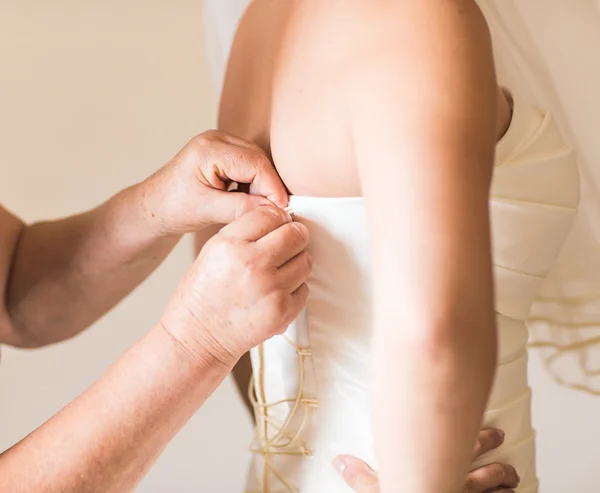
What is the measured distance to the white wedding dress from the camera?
0.50 meters

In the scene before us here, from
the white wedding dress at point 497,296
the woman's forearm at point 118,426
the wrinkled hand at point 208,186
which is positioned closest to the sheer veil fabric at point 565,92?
the white wedding dress at point 497,296

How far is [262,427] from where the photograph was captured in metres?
0.68

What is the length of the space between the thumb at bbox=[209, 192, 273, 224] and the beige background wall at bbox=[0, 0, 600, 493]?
0.73m

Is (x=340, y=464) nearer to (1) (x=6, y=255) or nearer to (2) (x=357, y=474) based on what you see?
(2) (x=357, y=474)

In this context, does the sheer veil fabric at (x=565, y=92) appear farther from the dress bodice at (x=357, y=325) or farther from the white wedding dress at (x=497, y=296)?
the dress bodice at (x=357, y=325)

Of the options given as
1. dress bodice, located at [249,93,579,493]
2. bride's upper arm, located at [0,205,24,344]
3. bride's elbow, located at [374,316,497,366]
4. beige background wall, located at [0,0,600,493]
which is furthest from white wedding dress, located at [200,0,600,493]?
beige background wall, located at [0,0,600,493]

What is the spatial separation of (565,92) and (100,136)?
86cm

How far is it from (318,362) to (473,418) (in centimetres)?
20

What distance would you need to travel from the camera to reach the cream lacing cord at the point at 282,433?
604 mm

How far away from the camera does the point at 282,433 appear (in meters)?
0.64

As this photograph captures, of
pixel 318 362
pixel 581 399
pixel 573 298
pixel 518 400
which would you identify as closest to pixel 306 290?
pixel 318 362

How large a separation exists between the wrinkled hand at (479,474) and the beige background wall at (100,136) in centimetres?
66

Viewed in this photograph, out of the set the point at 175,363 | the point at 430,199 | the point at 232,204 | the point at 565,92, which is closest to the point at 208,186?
the point at 232,204

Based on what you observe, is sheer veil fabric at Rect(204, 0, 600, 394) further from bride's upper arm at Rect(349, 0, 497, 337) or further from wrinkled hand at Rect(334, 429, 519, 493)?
bride's upper arm at Rect(349, 0, 497, 337)
